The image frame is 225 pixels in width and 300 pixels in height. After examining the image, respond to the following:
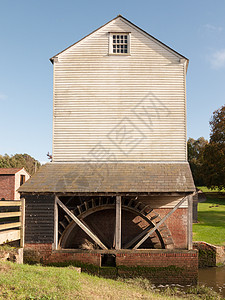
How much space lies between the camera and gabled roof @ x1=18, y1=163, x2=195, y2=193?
10953 mm

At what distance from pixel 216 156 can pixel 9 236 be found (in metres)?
28.3

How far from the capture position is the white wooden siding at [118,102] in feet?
42.8

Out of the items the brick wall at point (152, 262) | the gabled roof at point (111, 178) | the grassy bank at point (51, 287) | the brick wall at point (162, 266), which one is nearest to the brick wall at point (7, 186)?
the gabled roof at point (111, 178)

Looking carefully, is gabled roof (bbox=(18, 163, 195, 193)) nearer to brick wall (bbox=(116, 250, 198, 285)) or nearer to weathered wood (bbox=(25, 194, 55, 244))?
weathered wood (bbox=(25, 194, 55, 244))

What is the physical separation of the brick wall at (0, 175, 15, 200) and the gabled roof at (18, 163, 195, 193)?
19.9m

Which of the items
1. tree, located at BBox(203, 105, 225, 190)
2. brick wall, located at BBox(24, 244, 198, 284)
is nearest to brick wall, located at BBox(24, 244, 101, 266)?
brick wall, located at BBox(24, 244, 198, 284)

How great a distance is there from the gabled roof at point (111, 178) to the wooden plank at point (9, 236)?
4.94ft

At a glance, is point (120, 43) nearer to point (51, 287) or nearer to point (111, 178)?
point (111, 178)

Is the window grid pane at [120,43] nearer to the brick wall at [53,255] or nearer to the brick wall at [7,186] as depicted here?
the brick wall at [53,255]

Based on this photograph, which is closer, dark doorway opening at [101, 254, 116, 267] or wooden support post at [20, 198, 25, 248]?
wooden support post at [20, 198, 25, 248]

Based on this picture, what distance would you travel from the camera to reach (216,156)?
111 ft

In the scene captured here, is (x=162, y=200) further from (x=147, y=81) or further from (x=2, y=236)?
(x=2, y=236)

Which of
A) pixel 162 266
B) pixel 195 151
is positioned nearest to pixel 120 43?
pixel 162 266

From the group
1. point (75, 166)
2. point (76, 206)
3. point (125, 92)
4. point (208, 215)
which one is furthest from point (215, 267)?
point (208, 215)
